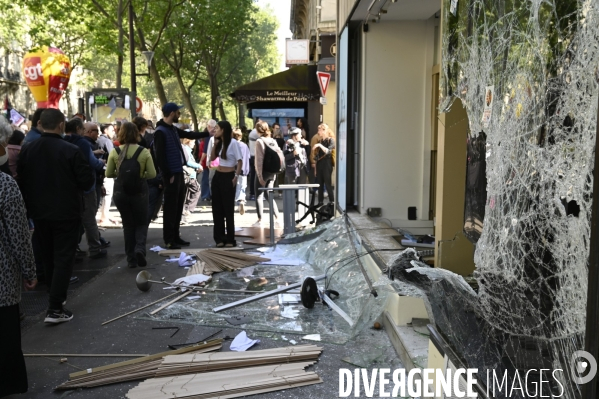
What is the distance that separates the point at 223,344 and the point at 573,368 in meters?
3.48

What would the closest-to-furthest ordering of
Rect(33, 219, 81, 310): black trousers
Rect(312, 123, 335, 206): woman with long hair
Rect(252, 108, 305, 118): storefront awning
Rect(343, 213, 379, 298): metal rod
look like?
1. Rect(343, 213, 379, 298): metal rod
2. Rect(33, 219, 81, 310): black trousers
3. Rect(312, 123, 335, 206): woman with long hair
4. Rect(252, 108, 305, 118): storefront awning

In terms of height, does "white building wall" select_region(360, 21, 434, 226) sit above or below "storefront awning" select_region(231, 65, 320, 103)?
below

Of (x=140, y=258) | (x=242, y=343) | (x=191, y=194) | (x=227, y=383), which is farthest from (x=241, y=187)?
(x=227, y=383)

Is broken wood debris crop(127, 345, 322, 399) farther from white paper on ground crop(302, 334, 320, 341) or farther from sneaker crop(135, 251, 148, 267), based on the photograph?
sneaker crop(135, 251, 148, 267)

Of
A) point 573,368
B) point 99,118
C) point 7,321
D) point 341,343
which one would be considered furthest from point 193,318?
point 99,118

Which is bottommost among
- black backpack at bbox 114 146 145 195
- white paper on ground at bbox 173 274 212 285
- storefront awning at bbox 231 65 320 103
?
white paper on ground at bbox 173 274 212 285

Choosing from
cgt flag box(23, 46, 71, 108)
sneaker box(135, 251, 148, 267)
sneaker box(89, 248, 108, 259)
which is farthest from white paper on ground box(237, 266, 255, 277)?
cgt flag box(23, 46, 71, 108)

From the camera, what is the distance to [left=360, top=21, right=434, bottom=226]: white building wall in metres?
8.75

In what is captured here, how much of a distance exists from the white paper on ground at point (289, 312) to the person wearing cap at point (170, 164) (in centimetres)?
409

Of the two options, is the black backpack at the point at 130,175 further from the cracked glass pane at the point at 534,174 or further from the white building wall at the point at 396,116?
the cracked glass pane at the point at 534,174

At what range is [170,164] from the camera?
383 inches

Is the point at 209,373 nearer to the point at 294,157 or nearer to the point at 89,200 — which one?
the point at 89,200

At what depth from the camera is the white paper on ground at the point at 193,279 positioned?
23.9 feet

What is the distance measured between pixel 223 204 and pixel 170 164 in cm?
99
